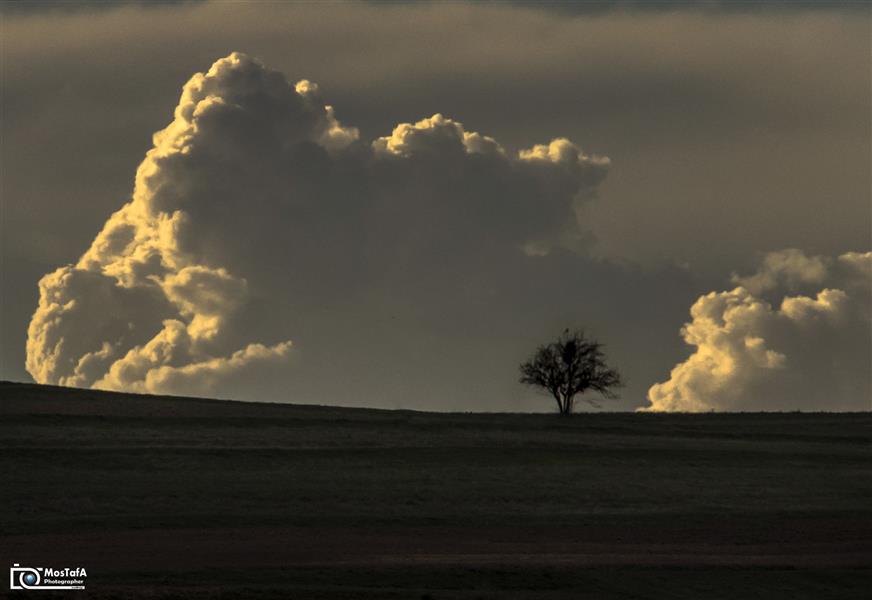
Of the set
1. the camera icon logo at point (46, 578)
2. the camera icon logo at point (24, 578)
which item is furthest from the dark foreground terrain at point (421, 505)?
the camera icon logo at point (24, 578)

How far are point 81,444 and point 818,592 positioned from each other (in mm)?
35862

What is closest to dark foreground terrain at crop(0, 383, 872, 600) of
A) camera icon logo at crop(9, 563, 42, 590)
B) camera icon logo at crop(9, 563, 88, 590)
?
camera icon logo at crop(9, 563, 88, 590)

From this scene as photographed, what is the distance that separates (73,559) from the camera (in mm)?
44094

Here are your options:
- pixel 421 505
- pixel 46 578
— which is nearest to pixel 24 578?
pixel 46 578

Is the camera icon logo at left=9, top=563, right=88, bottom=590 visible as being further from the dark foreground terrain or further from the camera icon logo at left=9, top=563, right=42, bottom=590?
the dark foreground terrain

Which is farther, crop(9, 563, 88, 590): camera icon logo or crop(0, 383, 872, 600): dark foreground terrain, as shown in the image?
crop(0, 383, 872, 600): dark foreground terrain

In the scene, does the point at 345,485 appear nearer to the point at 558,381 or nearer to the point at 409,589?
the point at 409,589

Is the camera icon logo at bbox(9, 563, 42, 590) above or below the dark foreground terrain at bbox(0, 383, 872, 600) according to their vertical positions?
→ below

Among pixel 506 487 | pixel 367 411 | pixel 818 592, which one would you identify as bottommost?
pixel 818 592

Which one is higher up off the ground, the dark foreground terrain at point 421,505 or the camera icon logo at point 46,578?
the dark foreground terrain at point 421,505

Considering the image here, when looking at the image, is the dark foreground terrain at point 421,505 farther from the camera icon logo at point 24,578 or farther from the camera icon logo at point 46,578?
the camera icon logo at point 24,578

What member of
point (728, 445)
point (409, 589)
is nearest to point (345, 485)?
point (409, 589)

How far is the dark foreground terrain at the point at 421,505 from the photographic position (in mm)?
43250

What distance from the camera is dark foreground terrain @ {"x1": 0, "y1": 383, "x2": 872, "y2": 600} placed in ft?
142
